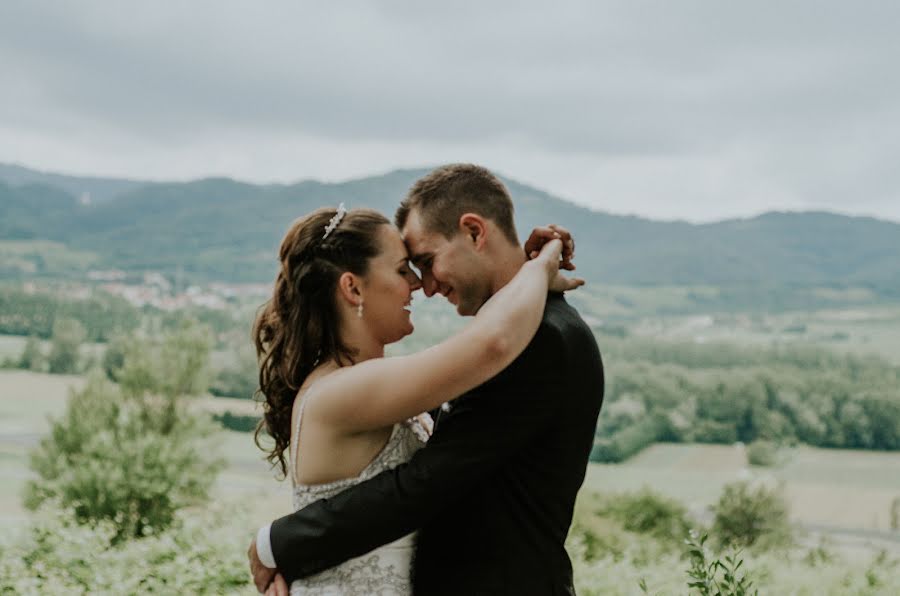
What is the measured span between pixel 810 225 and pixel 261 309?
626 ft

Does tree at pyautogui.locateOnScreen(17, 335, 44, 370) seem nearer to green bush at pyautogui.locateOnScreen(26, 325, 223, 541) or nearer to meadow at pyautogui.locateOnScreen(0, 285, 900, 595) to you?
meadow at pyautogui.locateOnScreen(0, 285, 900, 595)

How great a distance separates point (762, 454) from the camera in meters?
57.2

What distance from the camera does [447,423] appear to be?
221cm

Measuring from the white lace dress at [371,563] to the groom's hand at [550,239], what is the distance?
0.61m

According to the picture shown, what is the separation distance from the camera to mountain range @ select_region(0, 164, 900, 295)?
149750 mm

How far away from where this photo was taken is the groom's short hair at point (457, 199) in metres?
2.53

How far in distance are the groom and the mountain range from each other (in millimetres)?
133550

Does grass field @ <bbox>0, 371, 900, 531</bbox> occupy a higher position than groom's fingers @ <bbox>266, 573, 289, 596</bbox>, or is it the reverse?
groom's fingers @ <bbox>266, 573, 289, 596</bbox>

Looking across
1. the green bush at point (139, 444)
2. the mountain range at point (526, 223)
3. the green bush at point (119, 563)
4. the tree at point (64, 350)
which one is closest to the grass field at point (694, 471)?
the tree at point (64, 350)

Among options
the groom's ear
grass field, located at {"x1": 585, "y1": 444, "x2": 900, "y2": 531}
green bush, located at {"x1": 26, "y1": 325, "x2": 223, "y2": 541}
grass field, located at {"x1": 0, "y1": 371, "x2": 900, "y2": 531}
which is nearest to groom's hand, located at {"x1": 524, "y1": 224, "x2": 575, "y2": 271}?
the groom's ear

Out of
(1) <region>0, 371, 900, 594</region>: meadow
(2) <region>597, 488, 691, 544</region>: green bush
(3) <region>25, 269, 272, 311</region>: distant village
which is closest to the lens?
(2) <region>597, 488, 691, 544</region>: green bush

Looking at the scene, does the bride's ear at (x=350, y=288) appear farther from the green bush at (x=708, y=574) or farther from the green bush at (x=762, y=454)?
the green bush at (x=762, y=454)

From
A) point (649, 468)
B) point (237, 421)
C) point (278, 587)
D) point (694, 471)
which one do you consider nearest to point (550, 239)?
point (278, 587)

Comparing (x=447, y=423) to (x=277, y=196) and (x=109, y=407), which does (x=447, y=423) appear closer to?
(x=109, y=407)
